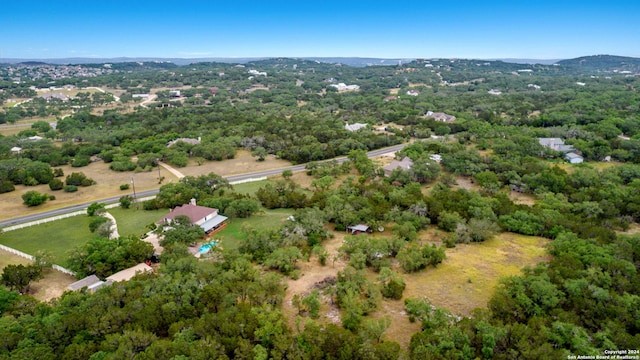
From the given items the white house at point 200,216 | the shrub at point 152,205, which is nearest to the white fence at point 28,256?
the white house at point 200,216

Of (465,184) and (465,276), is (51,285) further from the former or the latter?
(465,184)

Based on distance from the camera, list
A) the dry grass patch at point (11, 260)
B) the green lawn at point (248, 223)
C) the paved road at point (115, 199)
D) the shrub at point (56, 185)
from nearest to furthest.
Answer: the dry grass patch at point (11, 260) → the green lawn at point (248, 223) → the paved road at point (115, 199) → the shrub at point (56, 185)

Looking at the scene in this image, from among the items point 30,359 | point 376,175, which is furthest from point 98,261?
point 376,175

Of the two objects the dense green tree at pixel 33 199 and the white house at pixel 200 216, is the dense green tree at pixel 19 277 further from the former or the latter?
the dense green tree at pixel 33 199

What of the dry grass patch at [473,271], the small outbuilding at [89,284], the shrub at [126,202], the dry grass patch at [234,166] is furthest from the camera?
the dry grass patch at [234,166]

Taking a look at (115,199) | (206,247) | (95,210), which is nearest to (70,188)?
(115,199)

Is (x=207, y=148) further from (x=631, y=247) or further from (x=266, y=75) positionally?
(x=266, y=75)
